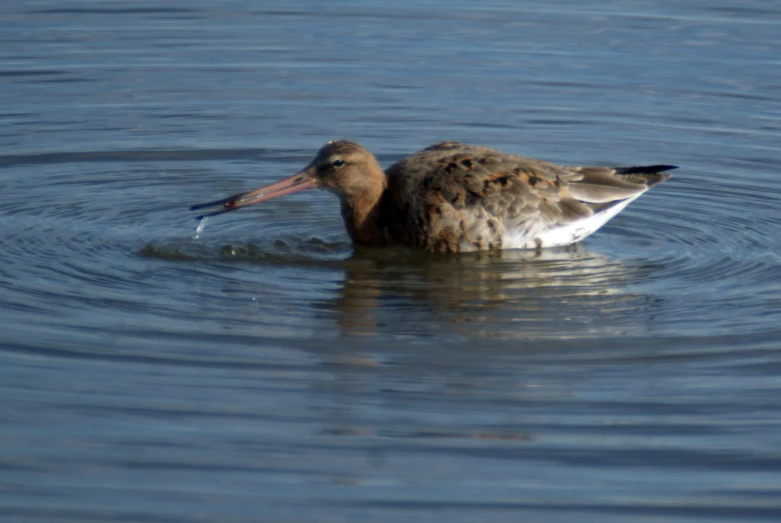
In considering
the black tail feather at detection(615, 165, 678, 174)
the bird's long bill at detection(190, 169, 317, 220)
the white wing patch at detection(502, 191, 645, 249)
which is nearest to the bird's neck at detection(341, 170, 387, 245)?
the bird's long bill at detection(190, 169, 317, 220)

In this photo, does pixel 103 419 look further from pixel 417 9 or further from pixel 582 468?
pixel 417 9

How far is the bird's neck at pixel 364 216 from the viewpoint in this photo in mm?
10289

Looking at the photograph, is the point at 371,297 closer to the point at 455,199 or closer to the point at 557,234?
the point at 455,199

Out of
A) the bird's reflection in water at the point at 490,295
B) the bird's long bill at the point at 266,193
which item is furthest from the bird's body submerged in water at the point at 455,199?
the bird's reflection in water at the point at 490,295

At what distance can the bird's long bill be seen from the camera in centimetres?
992

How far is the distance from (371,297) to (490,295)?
778 mm

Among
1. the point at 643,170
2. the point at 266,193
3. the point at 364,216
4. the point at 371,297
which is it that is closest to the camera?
the point at 371,297

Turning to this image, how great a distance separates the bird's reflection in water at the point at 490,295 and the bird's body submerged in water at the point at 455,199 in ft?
0.47

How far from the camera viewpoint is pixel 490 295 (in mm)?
8984

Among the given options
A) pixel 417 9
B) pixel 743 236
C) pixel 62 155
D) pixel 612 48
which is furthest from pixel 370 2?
pixel 743 236

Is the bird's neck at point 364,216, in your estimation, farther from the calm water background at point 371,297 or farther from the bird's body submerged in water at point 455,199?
the calm water background at point 371,297

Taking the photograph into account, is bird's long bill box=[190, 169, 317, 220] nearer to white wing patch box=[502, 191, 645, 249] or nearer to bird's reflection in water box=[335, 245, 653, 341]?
bird's reflection in water box=[335, 245, 653, 341]

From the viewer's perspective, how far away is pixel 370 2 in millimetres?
18859

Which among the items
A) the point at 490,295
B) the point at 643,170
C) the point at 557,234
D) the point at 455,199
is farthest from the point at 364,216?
the point at 643,170
